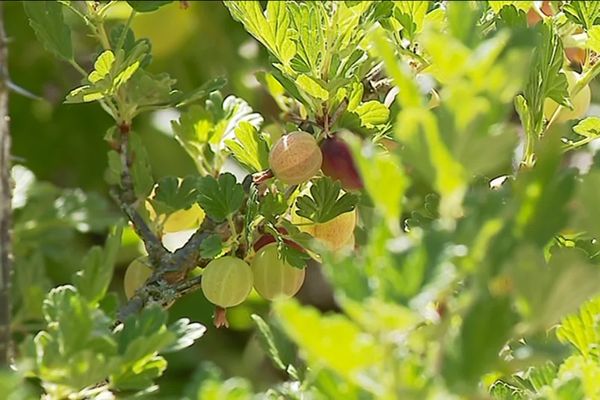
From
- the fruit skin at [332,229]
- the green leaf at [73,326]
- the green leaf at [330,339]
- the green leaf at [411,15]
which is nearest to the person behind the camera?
the green leaf at [330,339]

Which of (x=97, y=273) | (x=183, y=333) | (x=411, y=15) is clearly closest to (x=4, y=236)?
(x=97, y=273)

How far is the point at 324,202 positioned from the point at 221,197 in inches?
2.6

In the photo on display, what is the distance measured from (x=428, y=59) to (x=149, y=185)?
0.25 metres

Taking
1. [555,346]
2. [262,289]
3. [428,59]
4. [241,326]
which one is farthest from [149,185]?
[241,326]

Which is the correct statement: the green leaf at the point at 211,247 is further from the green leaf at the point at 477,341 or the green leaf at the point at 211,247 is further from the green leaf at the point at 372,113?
the green leaf at the point at 477,341

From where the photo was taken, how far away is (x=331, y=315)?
0.40 meters

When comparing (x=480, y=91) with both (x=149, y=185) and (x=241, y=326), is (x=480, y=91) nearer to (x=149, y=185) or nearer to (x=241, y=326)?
(x=149, y=185)

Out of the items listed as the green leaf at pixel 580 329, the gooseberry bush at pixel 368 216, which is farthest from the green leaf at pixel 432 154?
the green leaf at pixel 580 329

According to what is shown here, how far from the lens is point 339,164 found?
27.1 inches

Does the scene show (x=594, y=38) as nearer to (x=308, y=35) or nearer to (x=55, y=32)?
(x=308, y=35)

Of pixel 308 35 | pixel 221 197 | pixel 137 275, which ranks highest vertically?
pixel 308 35

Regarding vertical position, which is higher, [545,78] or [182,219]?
[545,78]

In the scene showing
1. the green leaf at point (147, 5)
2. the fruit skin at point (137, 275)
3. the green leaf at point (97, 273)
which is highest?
the green leaf at point (147, 5)

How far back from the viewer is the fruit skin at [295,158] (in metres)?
0.66
